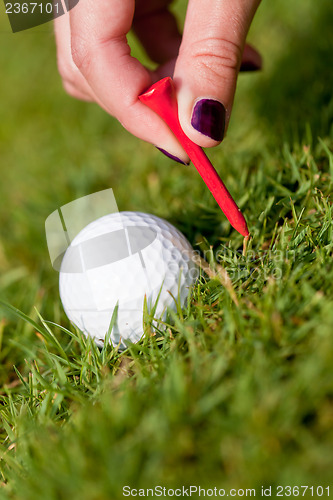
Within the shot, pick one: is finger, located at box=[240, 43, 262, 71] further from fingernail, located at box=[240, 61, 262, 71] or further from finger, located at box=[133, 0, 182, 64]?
finger, located at box=[133, 0, 182, 64]

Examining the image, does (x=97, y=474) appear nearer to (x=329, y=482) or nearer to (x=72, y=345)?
(x=329, y=482)

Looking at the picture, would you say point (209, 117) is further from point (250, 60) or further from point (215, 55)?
point (250, 60)

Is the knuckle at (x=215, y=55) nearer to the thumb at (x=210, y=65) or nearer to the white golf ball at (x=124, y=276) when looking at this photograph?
the thumb at (x=210, y=65)

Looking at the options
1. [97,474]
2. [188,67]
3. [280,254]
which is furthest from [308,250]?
[97,474]

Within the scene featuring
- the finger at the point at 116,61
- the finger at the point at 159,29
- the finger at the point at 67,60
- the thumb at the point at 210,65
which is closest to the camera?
→ the thumb at the point at 210,65

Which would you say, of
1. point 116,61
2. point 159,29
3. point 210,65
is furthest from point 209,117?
point 159,29

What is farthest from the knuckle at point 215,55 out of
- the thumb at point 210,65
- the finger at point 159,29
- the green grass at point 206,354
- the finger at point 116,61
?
the finger at point 159,29
